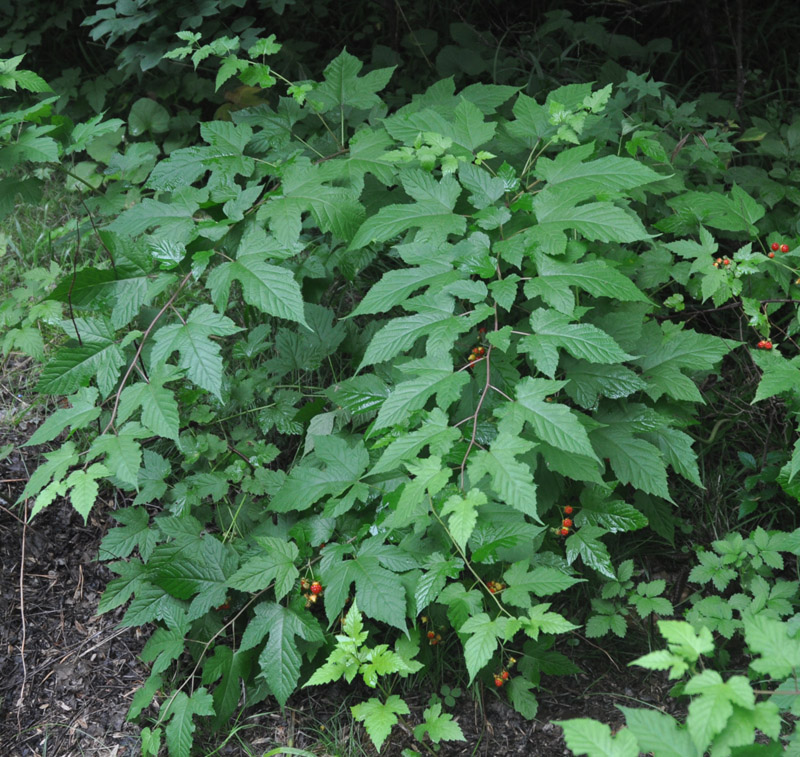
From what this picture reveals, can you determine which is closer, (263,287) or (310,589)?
(263,287)

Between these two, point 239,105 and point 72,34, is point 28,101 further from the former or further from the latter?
point 239,105

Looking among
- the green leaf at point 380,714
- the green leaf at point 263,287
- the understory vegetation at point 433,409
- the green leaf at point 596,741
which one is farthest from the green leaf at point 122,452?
the green leaf at point 596,741

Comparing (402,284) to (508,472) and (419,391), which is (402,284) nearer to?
(419,391)

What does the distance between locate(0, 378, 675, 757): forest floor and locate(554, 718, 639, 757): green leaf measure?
89 cm

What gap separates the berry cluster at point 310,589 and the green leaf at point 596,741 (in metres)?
1.03

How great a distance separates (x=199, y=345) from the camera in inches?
73.0

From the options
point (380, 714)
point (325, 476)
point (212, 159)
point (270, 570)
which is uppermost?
point (212, 159)

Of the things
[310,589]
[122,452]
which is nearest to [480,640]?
[310,589]

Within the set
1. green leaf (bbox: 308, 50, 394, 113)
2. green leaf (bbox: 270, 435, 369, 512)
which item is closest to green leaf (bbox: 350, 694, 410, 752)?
green leaf (bbox: 270, 435, 369, 512)

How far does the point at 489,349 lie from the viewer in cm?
180

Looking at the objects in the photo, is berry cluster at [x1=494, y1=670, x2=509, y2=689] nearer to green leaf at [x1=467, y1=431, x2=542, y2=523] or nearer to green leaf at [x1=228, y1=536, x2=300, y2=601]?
green leaf at [x1=228, y1=536, x2=300, y2=601]

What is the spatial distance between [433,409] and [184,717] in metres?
1.16

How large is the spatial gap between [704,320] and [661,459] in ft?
3.32

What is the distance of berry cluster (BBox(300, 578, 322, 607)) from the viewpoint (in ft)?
6.88
